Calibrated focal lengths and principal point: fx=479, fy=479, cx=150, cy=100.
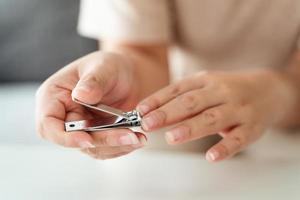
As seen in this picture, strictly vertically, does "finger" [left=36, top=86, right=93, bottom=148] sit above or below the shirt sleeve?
below

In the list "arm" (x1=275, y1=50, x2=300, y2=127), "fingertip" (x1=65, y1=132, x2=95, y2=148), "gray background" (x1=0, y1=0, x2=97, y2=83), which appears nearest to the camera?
"fingertip" (x1=65, y1=132, x2=95, y2=148)

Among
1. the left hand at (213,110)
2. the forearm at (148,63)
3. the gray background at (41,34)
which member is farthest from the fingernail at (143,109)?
the gray background at (41,34)

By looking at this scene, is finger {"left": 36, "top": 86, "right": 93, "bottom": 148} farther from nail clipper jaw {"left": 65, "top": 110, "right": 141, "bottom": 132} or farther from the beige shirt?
the beige shirt

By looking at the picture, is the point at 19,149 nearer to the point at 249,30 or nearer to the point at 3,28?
the point at 249,30

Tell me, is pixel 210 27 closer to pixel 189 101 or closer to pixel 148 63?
pixel 148 63

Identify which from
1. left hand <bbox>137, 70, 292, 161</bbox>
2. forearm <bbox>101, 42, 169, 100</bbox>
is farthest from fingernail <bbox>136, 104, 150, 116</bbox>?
forearm <bbox>101, 42, 169, 100</bbox>

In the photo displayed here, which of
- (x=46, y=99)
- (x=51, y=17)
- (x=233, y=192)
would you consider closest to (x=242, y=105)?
(x=233, y=192)

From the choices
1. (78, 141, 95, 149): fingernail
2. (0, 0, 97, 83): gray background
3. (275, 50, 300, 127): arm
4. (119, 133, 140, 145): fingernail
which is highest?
(0, 0, 97, 83): gray background

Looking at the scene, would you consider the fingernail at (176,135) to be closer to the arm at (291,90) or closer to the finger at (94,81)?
the finger at (94,81)
